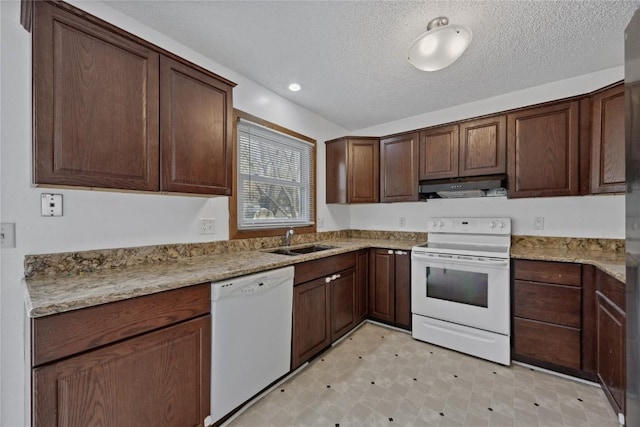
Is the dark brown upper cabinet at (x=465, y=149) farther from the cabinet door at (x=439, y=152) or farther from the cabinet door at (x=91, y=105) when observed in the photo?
the cabinet door at (x=91, y=105)

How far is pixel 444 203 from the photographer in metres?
3.05

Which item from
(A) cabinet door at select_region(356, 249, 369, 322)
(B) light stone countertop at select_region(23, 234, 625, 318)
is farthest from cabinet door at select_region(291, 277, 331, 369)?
(A) cabinet door at select_region(356, 249, 369, 322)

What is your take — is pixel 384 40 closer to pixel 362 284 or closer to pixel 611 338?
pixel 362 284

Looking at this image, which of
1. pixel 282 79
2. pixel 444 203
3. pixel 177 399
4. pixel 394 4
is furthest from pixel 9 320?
pixel 444 203

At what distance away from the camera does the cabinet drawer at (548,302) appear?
194 cm

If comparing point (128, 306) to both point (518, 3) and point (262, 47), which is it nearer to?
point (262, 47)

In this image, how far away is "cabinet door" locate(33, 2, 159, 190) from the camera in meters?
1.16

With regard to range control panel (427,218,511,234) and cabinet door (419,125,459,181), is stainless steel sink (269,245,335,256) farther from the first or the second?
cabinet door (419,125,459,181)

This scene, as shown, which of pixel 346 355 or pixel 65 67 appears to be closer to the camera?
pixel 65 67

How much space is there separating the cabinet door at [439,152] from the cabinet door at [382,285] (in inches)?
38.1

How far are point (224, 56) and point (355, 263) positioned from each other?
216 centimetres

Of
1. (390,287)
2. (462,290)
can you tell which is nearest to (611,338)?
(462,290)

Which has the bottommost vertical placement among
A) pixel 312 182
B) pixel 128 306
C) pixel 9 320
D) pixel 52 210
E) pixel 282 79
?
pixel 9 320

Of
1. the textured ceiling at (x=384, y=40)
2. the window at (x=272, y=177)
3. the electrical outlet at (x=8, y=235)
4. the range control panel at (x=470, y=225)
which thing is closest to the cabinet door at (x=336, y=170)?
the window at (x=272, y=177)
